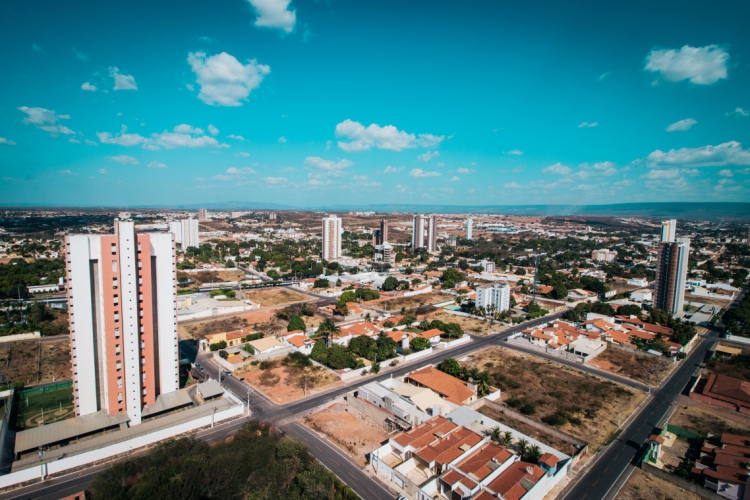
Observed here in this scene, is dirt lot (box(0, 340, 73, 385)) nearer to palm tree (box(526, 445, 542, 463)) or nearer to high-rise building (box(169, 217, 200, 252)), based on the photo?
palm tree (box(526, 445, 542, 463))

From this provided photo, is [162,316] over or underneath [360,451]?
over

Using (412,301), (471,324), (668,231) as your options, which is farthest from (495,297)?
(668,231)

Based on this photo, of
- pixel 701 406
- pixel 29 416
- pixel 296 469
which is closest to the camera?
pixel 296 469

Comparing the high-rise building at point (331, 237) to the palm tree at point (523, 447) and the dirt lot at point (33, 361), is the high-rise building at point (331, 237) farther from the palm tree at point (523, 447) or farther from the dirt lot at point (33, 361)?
the palm tree at point (523, 447)

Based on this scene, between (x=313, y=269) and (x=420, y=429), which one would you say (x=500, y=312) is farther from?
(x=313, y=269)

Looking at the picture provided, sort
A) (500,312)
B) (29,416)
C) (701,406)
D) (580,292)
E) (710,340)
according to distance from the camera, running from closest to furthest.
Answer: (29,416) → (701,406) → (710,340) → (500,312) → (580,292)

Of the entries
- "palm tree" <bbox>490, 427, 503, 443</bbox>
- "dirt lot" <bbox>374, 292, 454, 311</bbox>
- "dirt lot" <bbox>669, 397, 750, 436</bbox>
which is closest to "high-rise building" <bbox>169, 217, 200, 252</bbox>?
"dirt lot" <bbox>374, 292, 454, 311</bbox>

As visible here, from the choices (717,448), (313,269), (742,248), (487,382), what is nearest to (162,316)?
(487,382)

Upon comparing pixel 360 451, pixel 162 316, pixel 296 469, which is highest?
pixel 162 316
